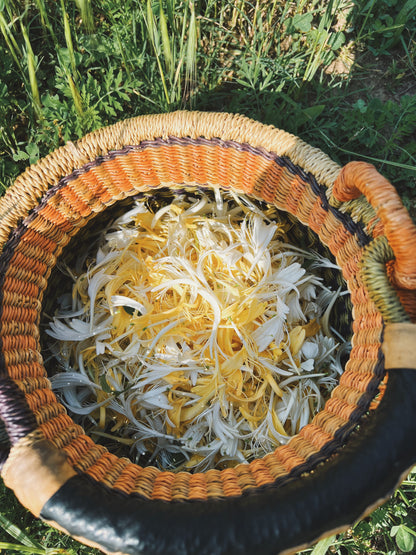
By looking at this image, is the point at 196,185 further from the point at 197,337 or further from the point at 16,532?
the point at 16,532

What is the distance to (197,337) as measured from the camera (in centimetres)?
160

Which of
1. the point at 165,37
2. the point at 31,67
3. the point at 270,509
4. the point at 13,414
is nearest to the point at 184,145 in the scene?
the point at 165,37

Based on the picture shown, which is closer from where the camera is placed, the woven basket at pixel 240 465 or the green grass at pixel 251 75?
the woven basket at pixel 240 465

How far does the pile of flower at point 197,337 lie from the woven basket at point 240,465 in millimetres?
162

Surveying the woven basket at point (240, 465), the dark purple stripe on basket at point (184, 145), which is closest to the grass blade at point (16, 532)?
the woven basket at point (240, 465)

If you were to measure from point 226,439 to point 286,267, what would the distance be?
0.59m

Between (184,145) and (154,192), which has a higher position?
(184,145)

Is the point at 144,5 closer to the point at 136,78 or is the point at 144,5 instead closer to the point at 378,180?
the point at 136,78

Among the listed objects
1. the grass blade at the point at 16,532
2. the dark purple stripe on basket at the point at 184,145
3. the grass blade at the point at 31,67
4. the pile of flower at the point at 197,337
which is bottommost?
the grass blade at the point at 16,532

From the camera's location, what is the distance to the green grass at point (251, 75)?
1.75 m

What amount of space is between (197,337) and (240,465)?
1.49 ft

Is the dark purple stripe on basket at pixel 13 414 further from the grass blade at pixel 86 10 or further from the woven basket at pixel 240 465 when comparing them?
the grass blade at pixel 86 10

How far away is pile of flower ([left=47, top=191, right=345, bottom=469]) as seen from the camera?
4.91ft

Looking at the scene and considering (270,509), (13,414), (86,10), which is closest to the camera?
(270,509)
